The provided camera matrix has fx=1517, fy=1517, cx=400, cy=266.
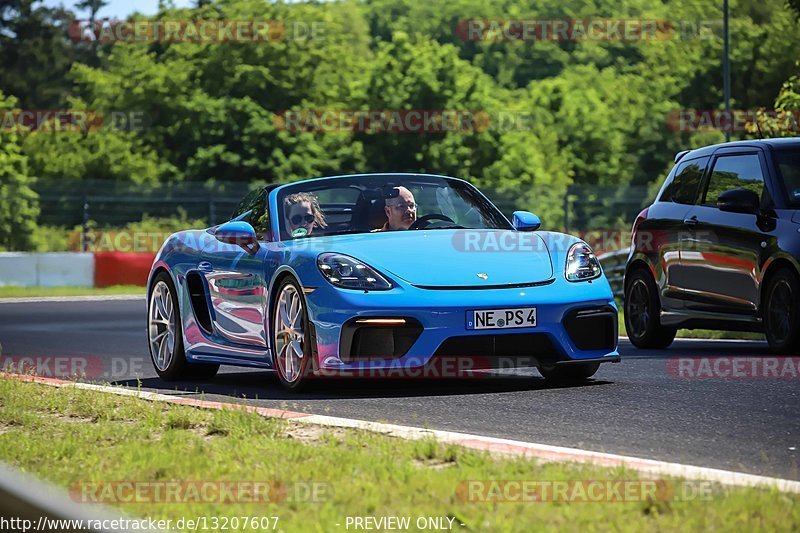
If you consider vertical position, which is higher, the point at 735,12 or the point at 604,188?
the point at 735,12

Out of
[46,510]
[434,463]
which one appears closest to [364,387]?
[434,463]

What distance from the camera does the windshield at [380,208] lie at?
9.84 meters

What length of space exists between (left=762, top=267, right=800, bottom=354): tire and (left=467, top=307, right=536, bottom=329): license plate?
2.94 m

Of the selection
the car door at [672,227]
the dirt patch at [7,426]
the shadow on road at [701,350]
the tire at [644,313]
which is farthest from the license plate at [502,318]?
the tire at [644,313]

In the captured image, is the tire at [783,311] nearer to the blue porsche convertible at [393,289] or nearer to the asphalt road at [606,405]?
the asphalt road at [606,405]

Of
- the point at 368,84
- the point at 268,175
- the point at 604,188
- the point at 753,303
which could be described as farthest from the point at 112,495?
the point at 368,84

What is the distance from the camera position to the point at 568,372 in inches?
382

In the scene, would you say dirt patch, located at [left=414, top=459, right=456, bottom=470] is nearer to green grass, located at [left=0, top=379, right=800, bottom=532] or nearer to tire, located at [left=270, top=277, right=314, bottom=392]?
green grass, located at [left=0, top=379, right=800, bottom=532]

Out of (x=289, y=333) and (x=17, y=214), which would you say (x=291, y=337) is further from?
(x=17, y=214)

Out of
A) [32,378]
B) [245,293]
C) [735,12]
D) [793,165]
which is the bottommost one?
[32,378]

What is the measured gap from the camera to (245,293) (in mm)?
9828

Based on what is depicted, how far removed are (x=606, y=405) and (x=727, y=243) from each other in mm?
4029

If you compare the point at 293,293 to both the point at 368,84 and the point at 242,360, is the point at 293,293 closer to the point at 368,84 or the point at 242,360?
the point at 242,360

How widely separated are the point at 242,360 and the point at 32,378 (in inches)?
63.9
